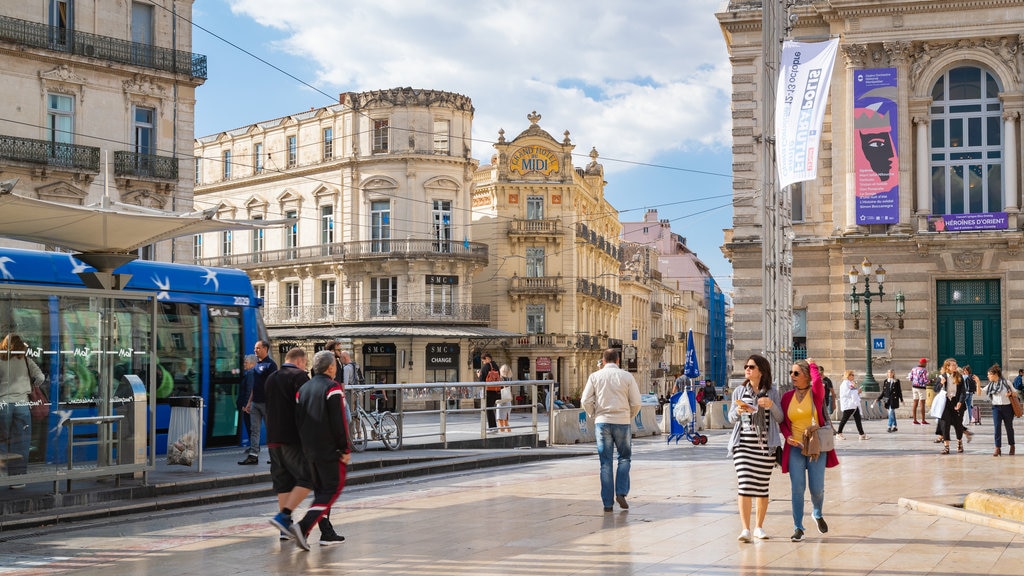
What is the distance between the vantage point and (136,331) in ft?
44.8

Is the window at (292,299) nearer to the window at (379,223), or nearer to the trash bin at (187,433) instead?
the window at (379,223)

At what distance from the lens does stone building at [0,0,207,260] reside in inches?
1312

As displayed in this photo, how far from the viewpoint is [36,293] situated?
12.7 metres

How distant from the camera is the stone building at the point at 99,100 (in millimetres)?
33312

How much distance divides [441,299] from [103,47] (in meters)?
23.3

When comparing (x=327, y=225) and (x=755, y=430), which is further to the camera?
(x=327, y=225)

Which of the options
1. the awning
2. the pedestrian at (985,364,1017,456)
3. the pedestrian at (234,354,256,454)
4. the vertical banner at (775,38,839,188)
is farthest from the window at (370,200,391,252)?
the pedestrian at (985,364,1017,456)

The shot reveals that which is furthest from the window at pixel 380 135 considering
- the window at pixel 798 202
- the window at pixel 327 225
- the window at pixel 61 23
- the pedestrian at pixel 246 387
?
the pedestrian at pixel 246 387

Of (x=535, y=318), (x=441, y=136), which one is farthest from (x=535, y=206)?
(x=441, y=136)

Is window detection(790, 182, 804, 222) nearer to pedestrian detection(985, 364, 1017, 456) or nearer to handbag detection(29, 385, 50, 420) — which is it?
pedestrian detection(985, 364, 1017, 456)

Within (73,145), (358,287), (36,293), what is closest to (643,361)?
(358,287)

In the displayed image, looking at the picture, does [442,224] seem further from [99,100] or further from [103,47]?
[103,47]

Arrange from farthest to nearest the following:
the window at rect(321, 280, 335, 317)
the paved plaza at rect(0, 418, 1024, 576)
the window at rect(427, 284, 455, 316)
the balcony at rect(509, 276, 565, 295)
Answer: the balcony at rect(509, 276, 565, 295)
the window at rect(321, 280, 335, 317)
the window at rect(427, 284, 455, 316)
the paved plaza at rect(0, 418, 1024, 576)

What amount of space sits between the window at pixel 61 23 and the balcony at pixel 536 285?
31.3 m
